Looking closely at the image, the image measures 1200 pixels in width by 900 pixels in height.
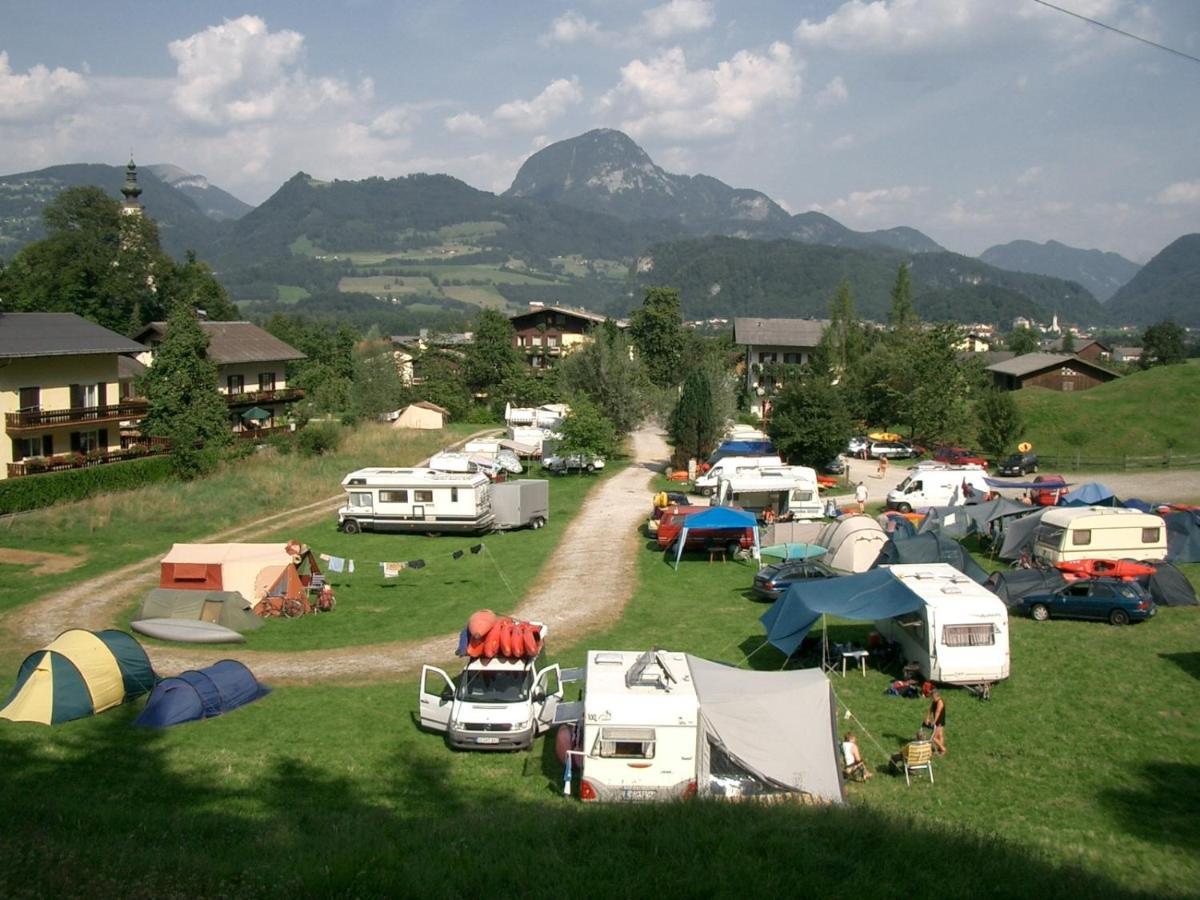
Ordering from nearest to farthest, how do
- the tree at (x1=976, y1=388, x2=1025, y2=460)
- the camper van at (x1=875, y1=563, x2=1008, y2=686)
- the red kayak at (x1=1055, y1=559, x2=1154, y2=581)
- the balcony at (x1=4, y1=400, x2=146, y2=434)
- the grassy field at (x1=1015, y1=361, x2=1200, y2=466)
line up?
1. the camper van at (x1=875, y1=563, x2=1008, y2=686)
2. the red kayak at (x1=1055, y1=559, x2=1154, y2=581)
3. the balcony at (x1=4, y1=400, x2=146, y2=434)
4. the tree at (x1=976, y1=388, x2=1025, y2=460)
5. the grassy field at (x1=1015, y1=361, x2=1200, y2=466)

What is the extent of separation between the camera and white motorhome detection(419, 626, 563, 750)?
14492mm

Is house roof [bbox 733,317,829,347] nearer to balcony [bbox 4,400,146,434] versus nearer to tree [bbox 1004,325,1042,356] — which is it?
tree [bbox 1004,325,1042,356]

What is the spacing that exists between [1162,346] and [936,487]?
70.8 meters

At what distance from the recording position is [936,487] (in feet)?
113

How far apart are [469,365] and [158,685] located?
59143mm

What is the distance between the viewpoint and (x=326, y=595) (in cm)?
2334

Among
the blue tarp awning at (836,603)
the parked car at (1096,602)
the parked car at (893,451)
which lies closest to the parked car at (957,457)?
the parked car at (893,451)

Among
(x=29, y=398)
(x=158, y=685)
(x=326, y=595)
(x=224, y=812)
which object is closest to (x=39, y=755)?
(x=158, y=685)

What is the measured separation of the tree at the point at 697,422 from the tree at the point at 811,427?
3.25 m

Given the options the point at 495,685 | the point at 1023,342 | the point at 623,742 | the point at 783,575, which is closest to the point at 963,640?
the point at 623,742

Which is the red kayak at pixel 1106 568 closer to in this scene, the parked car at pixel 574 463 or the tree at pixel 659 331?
the parked car at pixel 574 463

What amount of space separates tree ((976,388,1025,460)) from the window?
31288mm

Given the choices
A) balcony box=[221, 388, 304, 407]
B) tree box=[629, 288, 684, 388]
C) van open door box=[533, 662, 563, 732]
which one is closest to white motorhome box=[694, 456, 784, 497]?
van open door box=[533, 662, 563, 732]

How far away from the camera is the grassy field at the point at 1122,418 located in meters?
48.6
